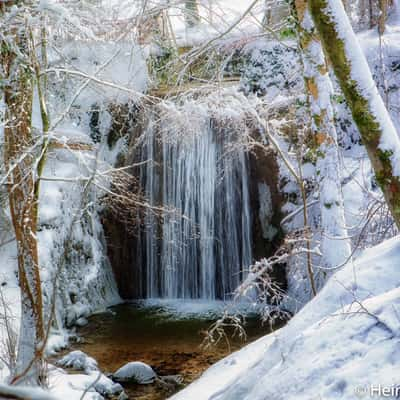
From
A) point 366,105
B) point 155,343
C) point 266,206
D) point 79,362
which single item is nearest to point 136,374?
point 79,362

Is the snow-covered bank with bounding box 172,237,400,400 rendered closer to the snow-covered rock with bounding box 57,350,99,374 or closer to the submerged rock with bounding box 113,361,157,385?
the submerged rock with bounding box 113,361,157,385

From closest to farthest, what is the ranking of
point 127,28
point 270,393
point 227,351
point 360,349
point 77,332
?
point 360,349, point 270,393, point 127,28, point 227,351, point 77,332

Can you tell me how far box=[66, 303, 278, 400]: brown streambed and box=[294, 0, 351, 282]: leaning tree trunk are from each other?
2663mm

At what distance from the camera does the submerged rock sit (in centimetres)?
655

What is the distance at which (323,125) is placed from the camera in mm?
5305

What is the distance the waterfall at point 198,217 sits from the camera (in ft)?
35.5

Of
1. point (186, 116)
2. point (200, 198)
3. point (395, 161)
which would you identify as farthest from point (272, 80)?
point (395, 161)

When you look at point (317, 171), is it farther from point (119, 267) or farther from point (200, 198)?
point (119, 267)

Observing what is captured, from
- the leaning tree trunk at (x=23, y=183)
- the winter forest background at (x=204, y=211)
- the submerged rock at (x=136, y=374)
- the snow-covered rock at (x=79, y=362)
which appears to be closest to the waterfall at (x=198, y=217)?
the winter forest background at (x=204, y=211)

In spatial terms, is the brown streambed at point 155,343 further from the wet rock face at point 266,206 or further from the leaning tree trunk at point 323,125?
the leaning tree trunk at point 323,125

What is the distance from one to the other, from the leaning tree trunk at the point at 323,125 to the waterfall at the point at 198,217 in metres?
5.08

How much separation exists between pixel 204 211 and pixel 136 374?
5.10 meters

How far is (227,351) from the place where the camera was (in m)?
7.54

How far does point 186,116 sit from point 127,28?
1.49m
